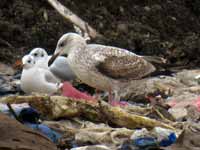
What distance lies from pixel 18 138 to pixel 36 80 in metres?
4.01

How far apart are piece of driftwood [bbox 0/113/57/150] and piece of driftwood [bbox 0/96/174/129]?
1510mm

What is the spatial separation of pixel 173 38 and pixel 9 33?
2726 millimetres

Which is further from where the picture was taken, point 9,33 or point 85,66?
point 9,33

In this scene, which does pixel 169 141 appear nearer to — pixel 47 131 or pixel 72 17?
pixel 47 131

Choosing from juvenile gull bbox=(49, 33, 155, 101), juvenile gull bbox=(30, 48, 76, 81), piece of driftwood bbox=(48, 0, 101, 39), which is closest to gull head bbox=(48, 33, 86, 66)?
juvenile gull bbox=(49, 33, 155, 101)

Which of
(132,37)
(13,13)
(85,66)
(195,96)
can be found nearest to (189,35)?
(132,37)

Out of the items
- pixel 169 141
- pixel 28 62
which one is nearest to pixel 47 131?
pixel 169 141

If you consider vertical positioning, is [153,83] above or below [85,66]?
below

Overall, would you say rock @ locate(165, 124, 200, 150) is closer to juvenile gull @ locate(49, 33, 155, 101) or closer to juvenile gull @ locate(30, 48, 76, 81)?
juvenile gull @ locate(49, 33, 155, 101)

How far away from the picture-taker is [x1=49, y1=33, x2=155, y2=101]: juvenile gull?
6.73 meters

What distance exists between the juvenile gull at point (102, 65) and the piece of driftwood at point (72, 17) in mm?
4136

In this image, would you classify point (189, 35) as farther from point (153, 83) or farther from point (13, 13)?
point (153, 83)

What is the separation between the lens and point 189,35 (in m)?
12.1

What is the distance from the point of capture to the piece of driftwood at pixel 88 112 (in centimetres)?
556
